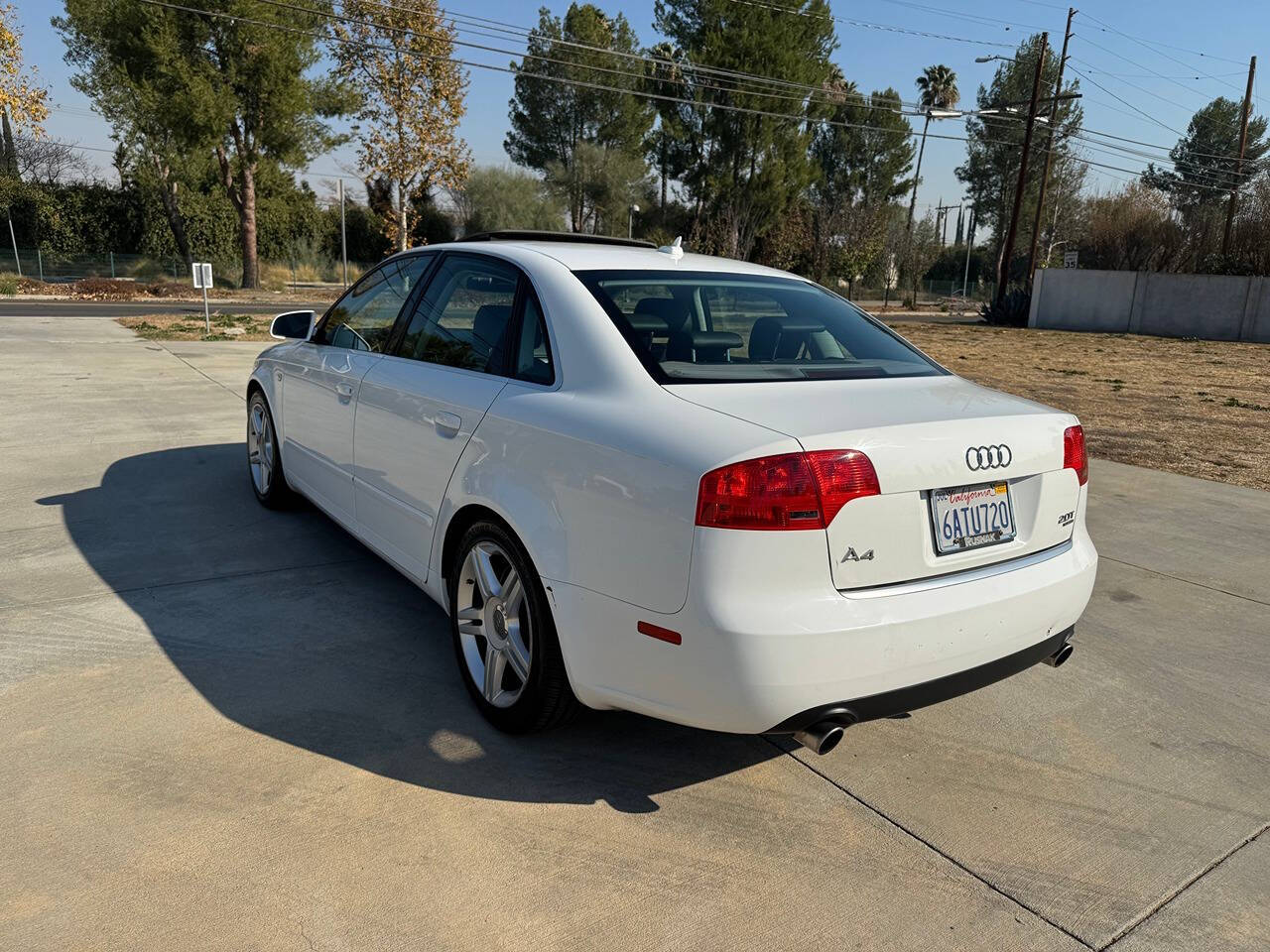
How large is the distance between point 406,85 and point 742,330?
2627 cm

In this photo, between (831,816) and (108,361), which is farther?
(108,361)

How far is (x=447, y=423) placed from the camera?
334cm

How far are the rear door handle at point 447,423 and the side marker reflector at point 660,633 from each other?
113 cm

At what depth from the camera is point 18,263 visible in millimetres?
35281

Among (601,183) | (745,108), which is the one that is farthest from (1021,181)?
(601,183)

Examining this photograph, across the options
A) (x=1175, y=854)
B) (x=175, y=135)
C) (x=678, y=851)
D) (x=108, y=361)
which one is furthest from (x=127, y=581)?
(x=175, y=135)

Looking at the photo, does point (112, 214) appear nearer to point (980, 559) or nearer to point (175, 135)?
point (175, 135)

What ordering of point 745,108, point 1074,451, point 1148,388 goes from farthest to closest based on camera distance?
point 745,108 → point 1148,388 → point 1074,451

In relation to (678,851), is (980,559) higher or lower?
higher

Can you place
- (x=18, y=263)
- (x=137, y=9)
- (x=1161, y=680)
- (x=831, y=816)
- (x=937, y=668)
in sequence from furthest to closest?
(x=18, y=263)
(x=137, y=9)
(x=1161, y=680)
(x=831, y=816)
(x=937, y=668)

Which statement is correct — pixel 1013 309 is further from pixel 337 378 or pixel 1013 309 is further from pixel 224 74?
pixel 337 378

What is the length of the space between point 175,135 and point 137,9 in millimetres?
3467

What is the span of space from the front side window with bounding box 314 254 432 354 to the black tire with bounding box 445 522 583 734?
1346 millimetres

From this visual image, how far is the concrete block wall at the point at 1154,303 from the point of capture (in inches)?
1094
